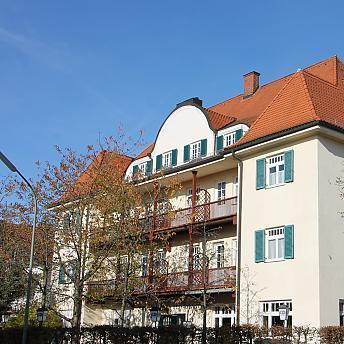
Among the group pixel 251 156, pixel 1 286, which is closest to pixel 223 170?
pixel 251 156

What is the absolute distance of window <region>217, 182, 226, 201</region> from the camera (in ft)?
103

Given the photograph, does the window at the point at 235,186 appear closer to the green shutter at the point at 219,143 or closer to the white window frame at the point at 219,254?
the green shutter at the point at 219,143

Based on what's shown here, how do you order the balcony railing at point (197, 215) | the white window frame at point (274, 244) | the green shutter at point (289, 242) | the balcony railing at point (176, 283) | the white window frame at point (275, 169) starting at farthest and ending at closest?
the balcony railing at point (197, 215) → the balcony railing at point (176, 283) → the white window frame at point (275, 169) → the white window frame at point (274, 244) → the green shutter at point (289, 242)

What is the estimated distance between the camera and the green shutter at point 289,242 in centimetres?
2433

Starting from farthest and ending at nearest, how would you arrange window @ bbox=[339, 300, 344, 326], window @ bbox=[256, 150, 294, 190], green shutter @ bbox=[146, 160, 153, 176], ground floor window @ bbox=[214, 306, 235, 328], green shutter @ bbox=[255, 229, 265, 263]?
green shutter @ bbox=[146, 160, 153, 176] → ground floor window @ bbox=[214, 306, 235, 328] → green shutter @ bbox=[255, 229, 265, 263] → window @ bbox=[256, 150, 294, 190] → window @ bbox=[339, 300, 344, 326]

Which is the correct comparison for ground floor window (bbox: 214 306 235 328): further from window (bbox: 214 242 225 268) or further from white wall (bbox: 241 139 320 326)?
white wall (bbox: 241 139 320 326)

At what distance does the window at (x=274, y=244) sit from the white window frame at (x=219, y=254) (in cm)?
420

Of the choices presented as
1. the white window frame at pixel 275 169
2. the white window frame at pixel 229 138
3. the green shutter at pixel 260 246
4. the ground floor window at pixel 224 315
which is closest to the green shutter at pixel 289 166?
the white window frame at pixel 275 169

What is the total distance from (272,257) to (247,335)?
14.7 ft

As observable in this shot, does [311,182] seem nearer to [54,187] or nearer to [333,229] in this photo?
[333,229]

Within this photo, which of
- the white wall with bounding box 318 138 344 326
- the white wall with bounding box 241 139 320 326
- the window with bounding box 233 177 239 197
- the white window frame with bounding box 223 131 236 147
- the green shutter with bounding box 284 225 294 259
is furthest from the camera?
the white window frame with bounding box 223 131 236 147

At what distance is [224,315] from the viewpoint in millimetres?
28609

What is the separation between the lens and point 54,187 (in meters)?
28.0

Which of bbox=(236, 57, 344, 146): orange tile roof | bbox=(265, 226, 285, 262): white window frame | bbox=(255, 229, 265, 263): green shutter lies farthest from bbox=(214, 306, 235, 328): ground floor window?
bbox=(236, 57, 344, 146): orange tile roof
